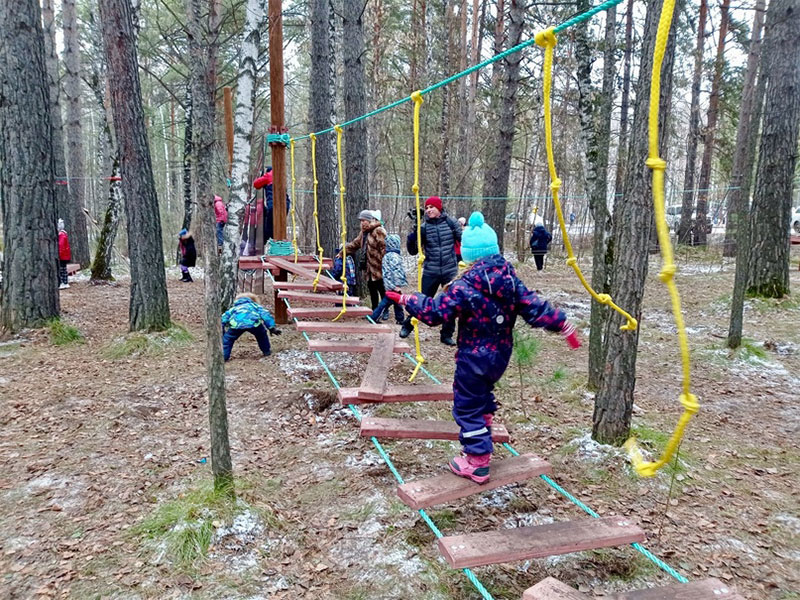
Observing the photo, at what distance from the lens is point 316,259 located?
7211mm

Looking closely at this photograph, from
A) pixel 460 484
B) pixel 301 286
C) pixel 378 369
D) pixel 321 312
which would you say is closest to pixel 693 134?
pixel 301 286

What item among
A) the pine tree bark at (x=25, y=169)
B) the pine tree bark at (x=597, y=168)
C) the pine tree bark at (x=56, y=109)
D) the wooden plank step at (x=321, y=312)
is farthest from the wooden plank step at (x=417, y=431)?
the pine tree bark at (x=56, y=109)

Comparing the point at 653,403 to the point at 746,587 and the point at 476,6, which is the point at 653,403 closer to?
the point at 746,587

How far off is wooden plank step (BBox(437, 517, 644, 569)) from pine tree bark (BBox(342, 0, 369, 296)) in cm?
599

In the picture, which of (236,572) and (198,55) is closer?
(236,572)

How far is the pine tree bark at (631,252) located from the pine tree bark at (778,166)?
232 inches

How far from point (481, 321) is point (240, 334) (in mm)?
3980

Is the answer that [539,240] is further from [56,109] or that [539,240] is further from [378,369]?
[56,109]

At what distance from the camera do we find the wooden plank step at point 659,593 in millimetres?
2125

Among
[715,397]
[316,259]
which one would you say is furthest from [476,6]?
[715,397]

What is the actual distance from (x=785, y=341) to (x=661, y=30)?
6613mm

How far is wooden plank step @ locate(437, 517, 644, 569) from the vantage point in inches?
91.4

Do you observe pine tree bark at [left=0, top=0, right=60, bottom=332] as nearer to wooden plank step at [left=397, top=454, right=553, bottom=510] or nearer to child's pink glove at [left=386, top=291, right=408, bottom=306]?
child's pink glove at [left=386, top=291, right=408, bottom=306]

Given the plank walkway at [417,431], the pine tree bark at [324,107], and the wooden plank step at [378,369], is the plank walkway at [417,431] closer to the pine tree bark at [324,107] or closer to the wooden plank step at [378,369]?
the wooden plank step at [378,369]
